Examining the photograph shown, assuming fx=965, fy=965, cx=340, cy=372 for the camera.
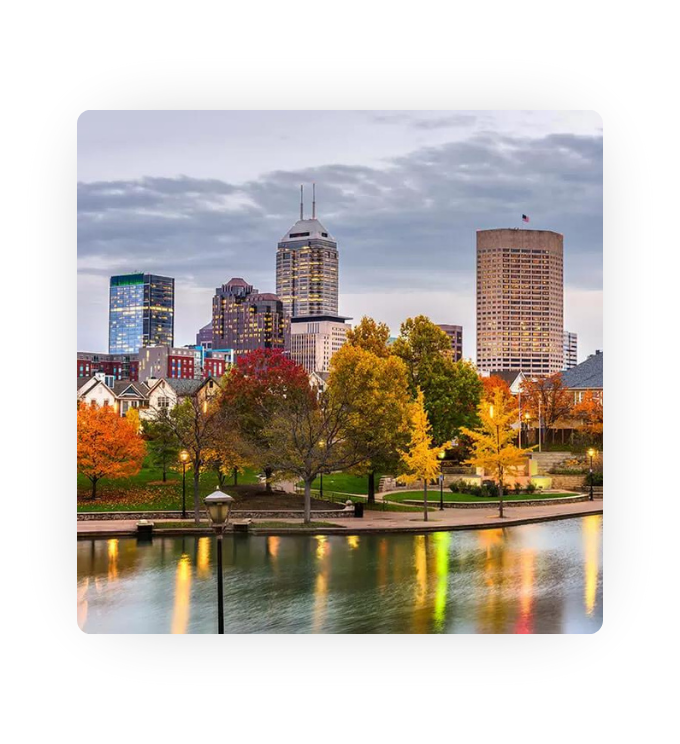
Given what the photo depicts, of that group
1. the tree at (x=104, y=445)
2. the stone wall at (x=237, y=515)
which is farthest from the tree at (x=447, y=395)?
the tree at (x=104, y=445)

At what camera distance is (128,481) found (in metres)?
35.7

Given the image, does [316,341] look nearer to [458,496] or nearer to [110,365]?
[110,365]

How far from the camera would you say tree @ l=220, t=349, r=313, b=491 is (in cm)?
3434

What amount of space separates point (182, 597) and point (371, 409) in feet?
51.4

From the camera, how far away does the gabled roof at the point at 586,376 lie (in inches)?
2328

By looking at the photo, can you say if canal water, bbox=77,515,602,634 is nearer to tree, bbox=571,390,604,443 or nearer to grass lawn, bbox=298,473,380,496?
grass lawn, bbox=298,473,380,496

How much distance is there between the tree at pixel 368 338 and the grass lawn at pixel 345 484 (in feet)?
16.8

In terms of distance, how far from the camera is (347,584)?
1938cm

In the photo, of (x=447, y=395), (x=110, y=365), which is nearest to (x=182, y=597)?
(x=447, y=395)

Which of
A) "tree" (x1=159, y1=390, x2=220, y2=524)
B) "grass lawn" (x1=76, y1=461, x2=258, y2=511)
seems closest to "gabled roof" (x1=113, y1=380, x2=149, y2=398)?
"grass lawn" (x1=76, y1=461, x2=258, y2=511)

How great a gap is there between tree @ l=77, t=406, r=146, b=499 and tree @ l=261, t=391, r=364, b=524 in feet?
15.0

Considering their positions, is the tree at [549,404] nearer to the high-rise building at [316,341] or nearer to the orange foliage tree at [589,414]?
the orange foliage tree at [589,414]

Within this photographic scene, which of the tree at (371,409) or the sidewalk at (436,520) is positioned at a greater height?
the tree at (371,409)
